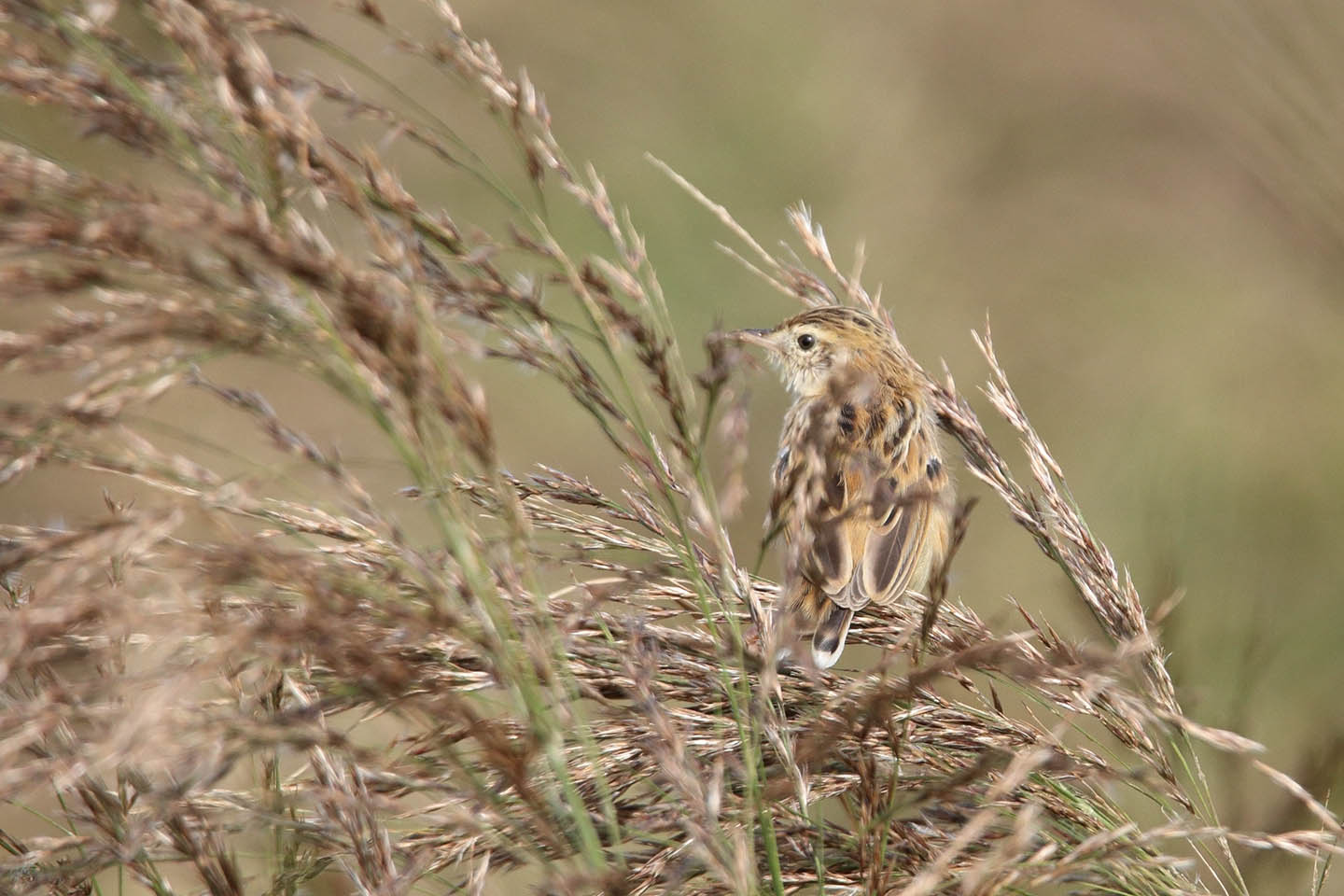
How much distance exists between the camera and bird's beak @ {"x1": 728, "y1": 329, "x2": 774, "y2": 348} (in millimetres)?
4754

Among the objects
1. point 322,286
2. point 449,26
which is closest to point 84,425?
point 322,286

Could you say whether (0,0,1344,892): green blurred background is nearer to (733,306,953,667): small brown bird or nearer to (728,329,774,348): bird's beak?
(733,306,953,667): small brown bird

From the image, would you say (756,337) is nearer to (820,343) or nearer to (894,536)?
(820,343)

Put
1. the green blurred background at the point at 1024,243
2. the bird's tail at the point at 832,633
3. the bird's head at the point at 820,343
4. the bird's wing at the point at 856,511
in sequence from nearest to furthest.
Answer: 1. the bird's wing at the point at 856,511
2. the bird's tail at the point at 832,633
3. the bird's head at the point at 820,343
4. the green blurred background at the point at 1024,243

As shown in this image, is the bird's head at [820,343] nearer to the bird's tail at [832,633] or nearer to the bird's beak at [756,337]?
the bird's beak at [756,337]

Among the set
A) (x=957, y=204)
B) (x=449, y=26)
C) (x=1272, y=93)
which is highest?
(x=1272, y=93)

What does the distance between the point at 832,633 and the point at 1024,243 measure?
615cm

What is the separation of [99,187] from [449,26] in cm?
76

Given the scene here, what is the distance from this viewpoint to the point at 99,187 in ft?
5.65

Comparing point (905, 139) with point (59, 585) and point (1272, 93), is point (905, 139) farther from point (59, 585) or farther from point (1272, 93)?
point (59, 585)

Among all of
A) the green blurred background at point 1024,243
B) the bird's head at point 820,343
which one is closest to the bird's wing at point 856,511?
the bird's head at point 820,343

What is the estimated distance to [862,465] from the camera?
2.30 metres

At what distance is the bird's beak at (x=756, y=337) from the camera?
4754 millimetres

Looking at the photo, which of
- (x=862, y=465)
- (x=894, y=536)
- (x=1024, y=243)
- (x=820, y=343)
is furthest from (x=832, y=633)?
(x=1024, y=243)
